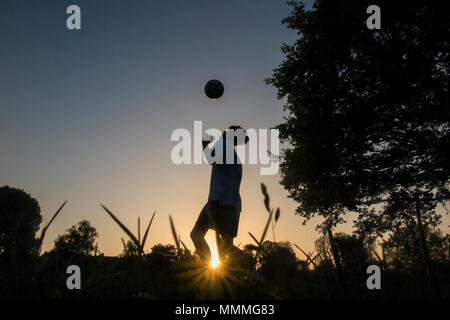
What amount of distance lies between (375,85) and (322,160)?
10.3 ft

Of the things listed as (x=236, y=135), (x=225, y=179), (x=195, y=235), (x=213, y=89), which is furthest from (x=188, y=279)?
(x=213, y=89)

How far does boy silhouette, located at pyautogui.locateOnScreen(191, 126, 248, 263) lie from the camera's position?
4.84 metres

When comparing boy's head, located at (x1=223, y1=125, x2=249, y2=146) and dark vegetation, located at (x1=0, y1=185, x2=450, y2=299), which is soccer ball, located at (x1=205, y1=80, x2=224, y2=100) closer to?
boy's head, located at (x1=223, y1=125, x2=249, y2=146)

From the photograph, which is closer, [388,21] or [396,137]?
[388,21]

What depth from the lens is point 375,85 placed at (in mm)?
9609

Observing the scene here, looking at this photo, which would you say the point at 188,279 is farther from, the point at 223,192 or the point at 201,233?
the point at 201,233

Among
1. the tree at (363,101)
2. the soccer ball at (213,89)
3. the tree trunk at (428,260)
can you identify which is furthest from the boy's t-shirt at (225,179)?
the tree at (363,101)

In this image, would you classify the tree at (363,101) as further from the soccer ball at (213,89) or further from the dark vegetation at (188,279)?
Result: the dark vegetation at (188,279)

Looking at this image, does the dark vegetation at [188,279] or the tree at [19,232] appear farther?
the tree at [19,232]

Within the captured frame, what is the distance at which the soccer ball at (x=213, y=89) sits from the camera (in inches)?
296

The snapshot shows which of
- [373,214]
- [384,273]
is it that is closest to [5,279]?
[384,273]

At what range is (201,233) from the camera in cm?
510
